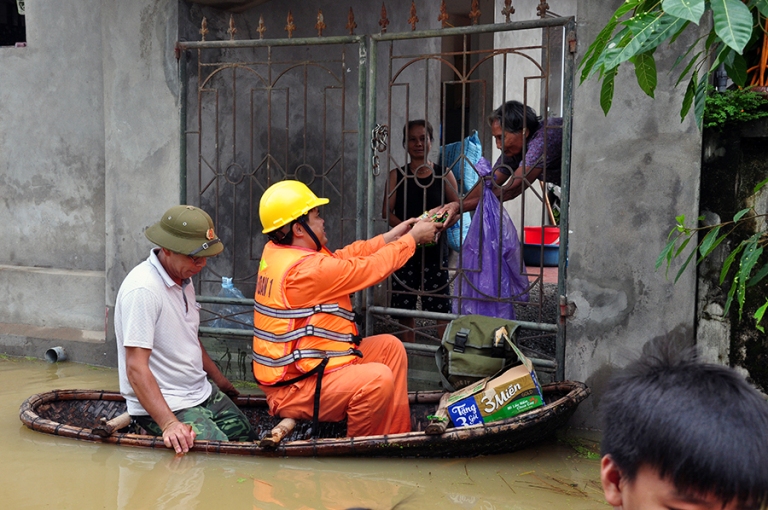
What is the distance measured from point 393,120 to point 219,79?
1.91 m

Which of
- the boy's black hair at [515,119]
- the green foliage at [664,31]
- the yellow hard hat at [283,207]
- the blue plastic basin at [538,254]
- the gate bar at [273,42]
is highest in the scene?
the gate bar at [273,42]

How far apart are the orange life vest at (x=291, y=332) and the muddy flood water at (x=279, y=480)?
0.50 m

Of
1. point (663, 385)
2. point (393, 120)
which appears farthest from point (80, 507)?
point (393, 120)

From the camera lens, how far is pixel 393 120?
7504mm

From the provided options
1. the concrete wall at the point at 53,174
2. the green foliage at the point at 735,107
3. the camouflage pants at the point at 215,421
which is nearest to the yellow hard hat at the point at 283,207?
the camouflage pants at the point at 215,421

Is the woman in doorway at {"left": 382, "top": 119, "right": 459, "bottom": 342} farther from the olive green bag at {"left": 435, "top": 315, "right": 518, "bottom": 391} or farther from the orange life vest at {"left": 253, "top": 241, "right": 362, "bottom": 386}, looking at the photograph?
the orange life vest at {"left": 253, "top": 241, "right": 362, "bottom": 386}

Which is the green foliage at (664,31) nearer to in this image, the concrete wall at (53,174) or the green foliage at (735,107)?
the green foliage at (735,107)

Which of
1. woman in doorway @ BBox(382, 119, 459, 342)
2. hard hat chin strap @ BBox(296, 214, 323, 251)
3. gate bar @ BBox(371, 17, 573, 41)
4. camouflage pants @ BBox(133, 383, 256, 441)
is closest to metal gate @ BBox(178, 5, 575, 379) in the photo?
gate bar @ BBox(371, 17, 573, 41)

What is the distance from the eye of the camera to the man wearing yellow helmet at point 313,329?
417 cm

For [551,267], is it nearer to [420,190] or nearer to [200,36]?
[420,190]

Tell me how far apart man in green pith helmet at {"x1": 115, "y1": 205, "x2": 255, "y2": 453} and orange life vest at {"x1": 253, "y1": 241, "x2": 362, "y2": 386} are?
12.8 inches

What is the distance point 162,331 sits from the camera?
4148 millimetres

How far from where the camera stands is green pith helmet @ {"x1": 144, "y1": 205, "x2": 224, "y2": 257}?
13.3ft

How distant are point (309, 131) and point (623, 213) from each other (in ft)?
10.4
